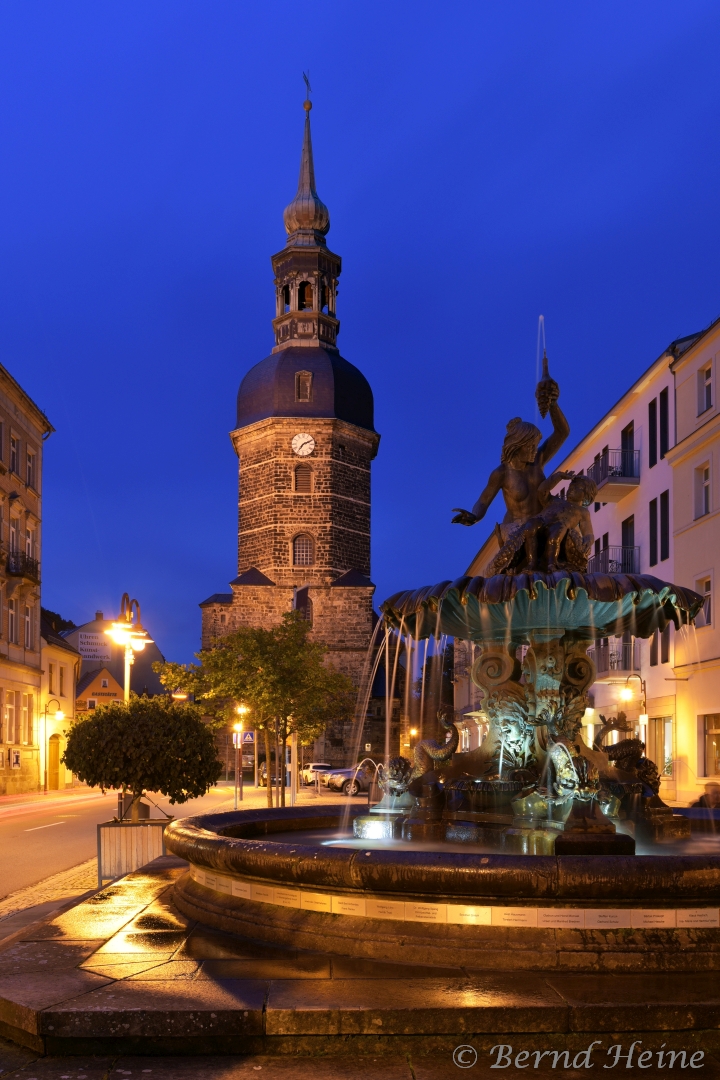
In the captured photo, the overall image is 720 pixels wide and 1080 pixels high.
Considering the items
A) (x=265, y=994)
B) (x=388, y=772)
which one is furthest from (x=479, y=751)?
(x=265, y=994)

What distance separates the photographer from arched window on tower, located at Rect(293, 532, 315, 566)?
222ft

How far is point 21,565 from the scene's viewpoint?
132 ft

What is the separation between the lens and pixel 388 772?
10.2 m

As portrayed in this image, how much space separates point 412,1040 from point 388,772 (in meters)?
5.29

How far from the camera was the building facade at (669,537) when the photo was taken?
2650 centimetres

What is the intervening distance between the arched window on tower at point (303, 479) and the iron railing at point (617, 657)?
37679mm

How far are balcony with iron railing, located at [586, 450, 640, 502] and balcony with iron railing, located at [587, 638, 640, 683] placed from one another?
4591mm

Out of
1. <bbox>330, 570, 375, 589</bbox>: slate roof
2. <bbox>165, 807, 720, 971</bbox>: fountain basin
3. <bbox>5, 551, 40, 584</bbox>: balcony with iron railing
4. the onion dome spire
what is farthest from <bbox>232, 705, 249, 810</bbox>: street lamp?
the onion dome spire

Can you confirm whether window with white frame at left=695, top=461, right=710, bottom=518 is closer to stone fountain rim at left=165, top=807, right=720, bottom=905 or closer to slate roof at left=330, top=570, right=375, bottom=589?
stone fountain rim at left=165, top=807, right=720, bottom=905

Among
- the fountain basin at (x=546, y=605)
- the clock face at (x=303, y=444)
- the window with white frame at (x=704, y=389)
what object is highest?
the clock face at (x=303, y=444)

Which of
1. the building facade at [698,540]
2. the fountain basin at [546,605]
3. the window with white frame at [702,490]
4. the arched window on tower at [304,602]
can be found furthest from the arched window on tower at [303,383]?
the fountain basin at [546,605]

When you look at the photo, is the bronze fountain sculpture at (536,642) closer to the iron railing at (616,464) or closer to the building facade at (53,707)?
the iron railing at (616,464)

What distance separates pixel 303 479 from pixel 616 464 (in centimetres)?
3609

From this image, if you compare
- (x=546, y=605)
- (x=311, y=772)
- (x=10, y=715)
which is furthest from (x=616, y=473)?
(x=311, y=772)
